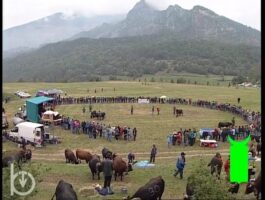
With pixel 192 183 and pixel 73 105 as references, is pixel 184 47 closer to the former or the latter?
pixel 73 105

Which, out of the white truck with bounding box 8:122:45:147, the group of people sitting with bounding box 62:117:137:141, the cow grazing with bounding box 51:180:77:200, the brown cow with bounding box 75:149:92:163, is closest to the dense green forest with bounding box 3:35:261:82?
the group of people sitting with bounding box 62:117:137:141

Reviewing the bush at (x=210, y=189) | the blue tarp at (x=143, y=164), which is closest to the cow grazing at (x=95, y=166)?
the blue tarp at (x=143, y=164)

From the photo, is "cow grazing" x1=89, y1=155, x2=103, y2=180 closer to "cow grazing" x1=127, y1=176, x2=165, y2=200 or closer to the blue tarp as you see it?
the blue tarp

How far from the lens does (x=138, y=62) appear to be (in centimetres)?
15838

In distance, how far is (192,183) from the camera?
16266 millimetres

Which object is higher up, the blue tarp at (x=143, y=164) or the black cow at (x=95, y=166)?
the black cow at (x=95, y=166)

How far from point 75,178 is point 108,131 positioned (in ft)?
41.8

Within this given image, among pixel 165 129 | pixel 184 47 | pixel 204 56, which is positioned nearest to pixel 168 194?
pixel 165 129

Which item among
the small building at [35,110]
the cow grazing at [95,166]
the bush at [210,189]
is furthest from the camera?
the small building at [35,110]

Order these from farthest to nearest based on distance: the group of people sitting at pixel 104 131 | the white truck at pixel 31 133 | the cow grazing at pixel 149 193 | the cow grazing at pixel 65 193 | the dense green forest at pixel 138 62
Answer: the dense green forest at pixel 138 62 < the group of people sitting at pixel 104 131 < the white truck at pixel 31 133 < the cow grazing at pixel 149 193 < the cow grazing at pixel 65 193

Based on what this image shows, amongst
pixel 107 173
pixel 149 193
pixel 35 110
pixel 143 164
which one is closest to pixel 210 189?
pixel 149 193

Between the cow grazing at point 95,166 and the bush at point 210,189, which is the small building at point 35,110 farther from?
the bush at point 210,189

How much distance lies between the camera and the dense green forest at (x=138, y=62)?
14450 cm

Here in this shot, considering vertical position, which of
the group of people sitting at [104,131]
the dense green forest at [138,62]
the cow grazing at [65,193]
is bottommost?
the cow grazing at [65,193]
